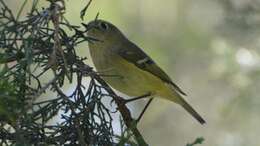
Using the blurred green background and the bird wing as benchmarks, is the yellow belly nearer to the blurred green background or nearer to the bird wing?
the bird wing

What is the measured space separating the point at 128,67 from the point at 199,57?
5289 mm

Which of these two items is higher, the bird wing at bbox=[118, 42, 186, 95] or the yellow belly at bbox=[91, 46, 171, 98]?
the bird wing at bbox=[118, 42, 186, 95]

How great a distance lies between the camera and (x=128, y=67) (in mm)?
4039

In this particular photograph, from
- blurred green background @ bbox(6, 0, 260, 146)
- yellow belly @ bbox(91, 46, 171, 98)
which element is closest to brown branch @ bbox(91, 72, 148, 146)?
yellow belly @ bbox(91, 46, 171, 98)

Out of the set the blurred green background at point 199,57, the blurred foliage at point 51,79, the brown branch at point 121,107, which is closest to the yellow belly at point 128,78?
the brown branch at point 121,107

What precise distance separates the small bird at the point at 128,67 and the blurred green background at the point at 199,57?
282 centimetres

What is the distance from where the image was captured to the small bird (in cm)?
376

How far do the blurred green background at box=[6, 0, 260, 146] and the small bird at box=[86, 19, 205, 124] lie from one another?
282cm

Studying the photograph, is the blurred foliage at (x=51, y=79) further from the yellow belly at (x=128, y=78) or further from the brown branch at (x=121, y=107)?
the yellow belly at (x=128, y=78)

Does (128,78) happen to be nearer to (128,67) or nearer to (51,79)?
(128,67)

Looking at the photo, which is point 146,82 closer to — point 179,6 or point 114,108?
point 114,108

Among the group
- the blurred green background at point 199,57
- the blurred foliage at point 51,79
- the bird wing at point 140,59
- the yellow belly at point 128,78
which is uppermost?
the blurred green background at point 199,57

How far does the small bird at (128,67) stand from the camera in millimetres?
3760

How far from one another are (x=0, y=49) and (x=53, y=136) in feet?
1.03
